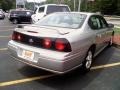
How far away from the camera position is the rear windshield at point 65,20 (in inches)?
242

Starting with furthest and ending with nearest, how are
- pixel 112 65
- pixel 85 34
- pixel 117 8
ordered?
pixel 117 8, pixel 112 65, pixel 85 34

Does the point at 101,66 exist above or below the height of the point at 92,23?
below

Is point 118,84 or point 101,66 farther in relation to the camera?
point 101,66

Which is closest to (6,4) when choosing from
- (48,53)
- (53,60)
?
(48,53)

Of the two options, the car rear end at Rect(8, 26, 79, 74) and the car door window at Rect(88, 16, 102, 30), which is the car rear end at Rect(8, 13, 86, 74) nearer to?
the car rear end at Rect(8, 26, 79, 74)

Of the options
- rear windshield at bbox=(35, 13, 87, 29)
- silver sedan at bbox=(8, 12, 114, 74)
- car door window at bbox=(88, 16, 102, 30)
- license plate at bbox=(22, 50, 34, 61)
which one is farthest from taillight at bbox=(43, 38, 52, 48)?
car door window at bbox=(88, 16, 102, 30)

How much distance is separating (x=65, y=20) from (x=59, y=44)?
1582 millimetres

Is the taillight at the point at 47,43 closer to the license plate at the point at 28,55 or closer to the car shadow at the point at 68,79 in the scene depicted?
the license plate at the point at 28,55

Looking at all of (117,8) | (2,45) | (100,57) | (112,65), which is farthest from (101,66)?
(117,8)

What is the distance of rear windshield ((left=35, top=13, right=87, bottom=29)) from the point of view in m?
6.16

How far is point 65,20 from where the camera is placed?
6438 mm

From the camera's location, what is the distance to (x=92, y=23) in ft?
21.8

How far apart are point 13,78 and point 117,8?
45.7 m

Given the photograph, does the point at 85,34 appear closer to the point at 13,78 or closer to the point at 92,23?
the point at 92,23
